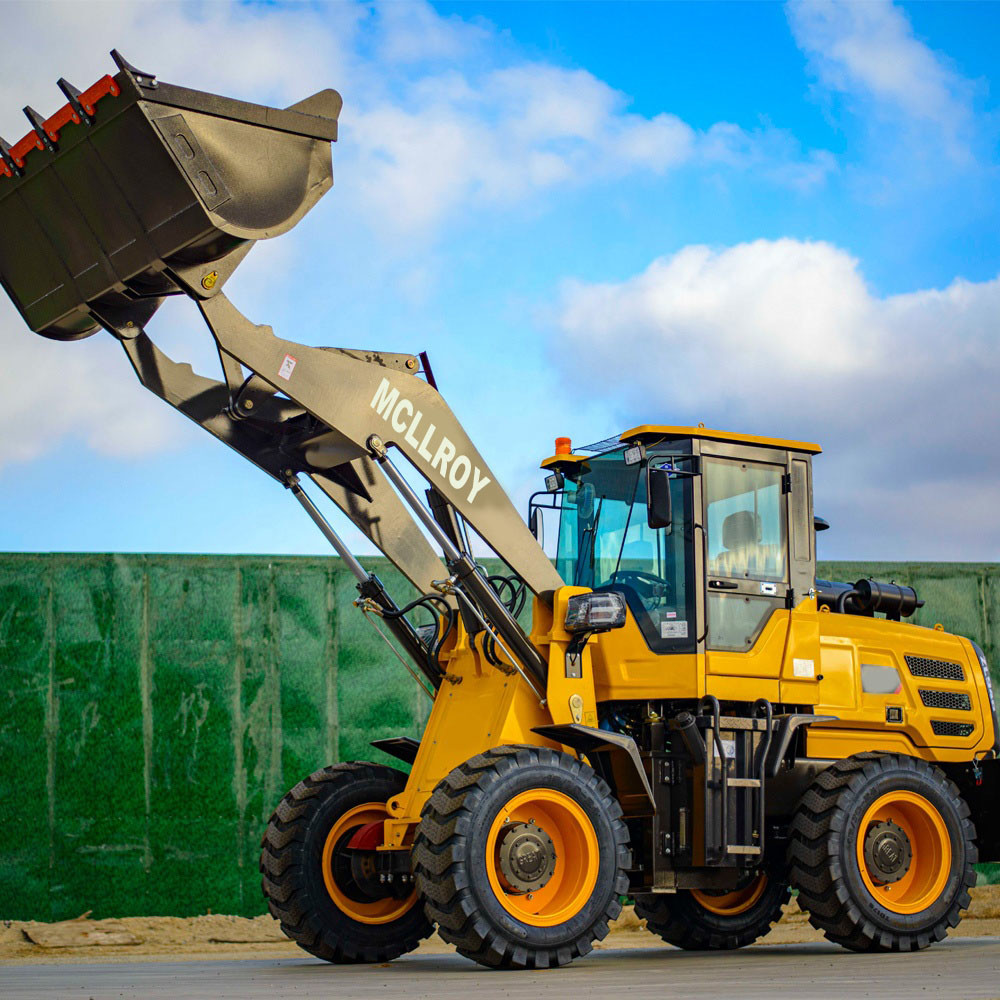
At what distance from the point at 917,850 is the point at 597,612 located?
2.90 metres

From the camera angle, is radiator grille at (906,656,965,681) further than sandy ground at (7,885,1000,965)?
No

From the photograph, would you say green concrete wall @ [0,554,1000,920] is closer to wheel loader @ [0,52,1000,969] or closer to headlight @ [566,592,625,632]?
wheel loader @ [0,52,1000,969]

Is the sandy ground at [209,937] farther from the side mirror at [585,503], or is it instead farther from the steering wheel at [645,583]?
the side mirror at [585,503]

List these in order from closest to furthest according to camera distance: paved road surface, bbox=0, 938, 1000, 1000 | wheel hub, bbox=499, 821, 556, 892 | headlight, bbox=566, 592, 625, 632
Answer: paved road surface, bbox=0, 938, 1000, 1000
wheel hub, bbox=499, 821, 556, 892
headlight, bbox=566, 592, 625, 632

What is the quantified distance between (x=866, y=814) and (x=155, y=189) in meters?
5.74

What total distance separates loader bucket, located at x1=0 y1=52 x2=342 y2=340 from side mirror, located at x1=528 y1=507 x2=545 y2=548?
3125 millimetres

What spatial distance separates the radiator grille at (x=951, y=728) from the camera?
1041 cm

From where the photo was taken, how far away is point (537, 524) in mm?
10062

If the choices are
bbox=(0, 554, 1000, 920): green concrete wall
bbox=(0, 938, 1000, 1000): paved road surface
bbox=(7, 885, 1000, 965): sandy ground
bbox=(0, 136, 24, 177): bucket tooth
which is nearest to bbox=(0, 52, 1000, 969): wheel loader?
bbox=(0, 136, 24, 177): bucket tooth

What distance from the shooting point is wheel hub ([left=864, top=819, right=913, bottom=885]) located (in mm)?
9188

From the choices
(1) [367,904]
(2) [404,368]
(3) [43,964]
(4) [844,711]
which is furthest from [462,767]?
(3) [43,964]

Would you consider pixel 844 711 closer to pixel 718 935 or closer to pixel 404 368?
→ pixel 718 935

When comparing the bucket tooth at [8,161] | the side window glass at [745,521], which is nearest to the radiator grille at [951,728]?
the side window glass at [745,521]

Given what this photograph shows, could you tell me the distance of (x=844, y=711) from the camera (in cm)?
986
